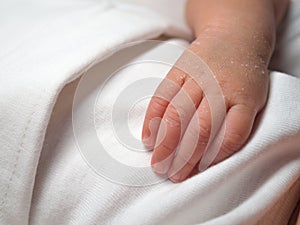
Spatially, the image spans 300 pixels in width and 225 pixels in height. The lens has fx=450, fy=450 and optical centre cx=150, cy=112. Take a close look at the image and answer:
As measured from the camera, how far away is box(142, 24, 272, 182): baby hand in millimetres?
434

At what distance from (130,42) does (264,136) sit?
20cm

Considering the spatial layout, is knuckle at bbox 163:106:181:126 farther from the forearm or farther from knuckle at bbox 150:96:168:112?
the forearm

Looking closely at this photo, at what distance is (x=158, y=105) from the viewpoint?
17.9 inches

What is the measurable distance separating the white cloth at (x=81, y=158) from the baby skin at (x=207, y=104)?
2cm

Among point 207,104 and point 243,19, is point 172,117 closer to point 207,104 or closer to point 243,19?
point 207,104

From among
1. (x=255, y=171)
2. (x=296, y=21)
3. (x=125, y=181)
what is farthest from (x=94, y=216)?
(x=296, y=21)

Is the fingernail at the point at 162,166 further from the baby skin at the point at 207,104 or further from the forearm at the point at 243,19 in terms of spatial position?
the forearm at the point at 243,19

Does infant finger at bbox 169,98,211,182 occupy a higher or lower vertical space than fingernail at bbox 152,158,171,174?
higher

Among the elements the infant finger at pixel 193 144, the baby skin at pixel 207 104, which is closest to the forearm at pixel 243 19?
the baby skin at pixel 207 104

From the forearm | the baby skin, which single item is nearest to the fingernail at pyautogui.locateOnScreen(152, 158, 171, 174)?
the baby skin

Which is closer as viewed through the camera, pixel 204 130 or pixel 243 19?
pixel 204 130

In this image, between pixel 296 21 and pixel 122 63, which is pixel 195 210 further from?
pixel 296 21

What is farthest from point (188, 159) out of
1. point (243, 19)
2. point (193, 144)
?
point (243, 19)

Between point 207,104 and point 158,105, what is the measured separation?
0.16 feet
